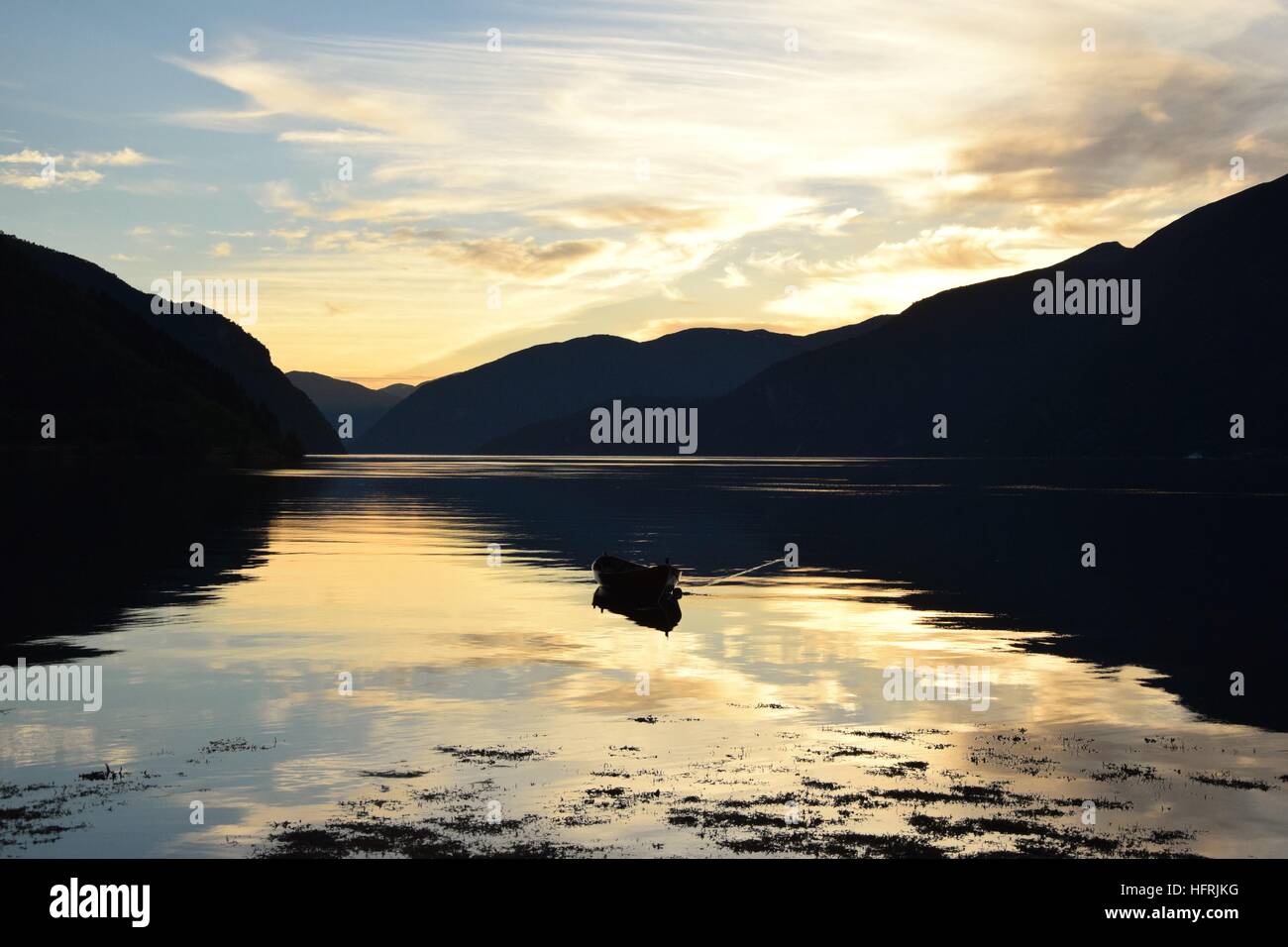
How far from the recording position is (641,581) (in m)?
56.7

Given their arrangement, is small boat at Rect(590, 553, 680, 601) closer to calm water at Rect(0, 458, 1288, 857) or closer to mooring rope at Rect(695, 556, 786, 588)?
calm water at Rect(0, 458, 1288, 857)

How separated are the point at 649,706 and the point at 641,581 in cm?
2295

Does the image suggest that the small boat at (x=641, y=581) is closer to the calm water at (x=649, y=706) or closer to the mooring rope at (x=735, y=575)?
the calm water at (x=649, y=706)

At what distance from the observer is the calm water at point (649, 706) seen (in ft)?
73.2

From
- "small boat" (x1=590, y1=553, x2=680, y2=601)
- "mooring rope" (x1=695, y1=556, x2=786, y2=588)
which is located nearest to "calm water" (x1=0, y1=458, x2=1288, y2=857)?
"mooring rope" (x1=695, y1=556, x2=786, y2=588)

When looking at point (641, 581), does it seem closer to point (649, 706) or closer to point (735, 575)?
point (735, 575)

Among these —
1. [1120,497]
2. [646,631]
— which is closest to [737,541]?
[646,631]

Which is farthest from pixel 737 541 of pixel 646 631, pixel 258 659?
pixel 258 659
